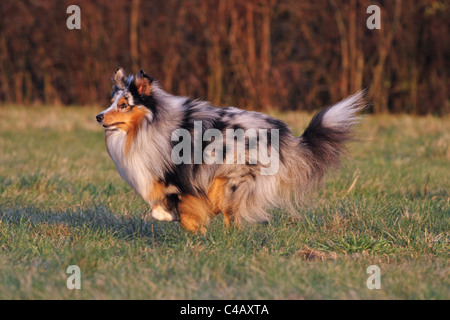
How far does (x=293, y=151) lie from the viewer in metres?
4.73

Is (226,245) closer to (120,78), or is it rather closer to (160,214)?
(160,214)

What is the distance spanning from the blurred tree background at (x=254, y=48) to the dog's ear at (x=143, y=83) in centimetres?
880

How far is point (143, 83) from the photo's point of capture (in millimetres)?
4660

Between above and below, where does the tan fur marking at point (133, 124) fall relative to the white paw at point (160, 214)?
above

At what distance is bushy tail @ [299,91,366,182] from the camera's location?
4.74m

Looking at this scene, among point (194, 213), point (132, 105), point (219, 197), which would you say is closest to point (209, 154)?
point (219, 197)

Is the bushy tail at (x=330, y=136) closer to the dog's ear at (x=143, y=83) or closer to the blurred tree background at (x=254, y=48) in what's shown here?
the dog's ear at (x=143, y=83)

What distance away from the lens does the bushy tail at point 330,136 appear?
4742 mm

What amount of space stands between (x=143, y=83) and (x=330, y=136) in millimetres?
1470

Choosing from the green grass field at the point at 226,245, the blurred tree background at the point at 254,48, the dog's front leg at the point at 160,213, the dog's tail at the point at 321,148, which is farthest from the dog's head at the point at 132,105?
the blurred tree background at the point at 254,48

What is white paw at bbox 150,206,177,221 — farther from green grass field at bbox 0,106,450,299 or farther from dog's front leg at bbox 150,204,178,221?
green grass field at bbox 0,106,450,299

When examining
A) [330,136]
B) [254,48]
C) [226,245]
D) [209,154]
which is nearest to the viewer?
[226,245]

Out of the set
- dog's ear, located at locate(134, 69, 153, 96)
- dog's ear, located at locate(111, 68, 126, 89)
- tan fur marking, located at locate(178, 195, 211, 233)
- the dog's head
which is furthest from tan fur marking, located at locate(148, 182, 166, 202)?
dog's ear, located at locate(111, 68, 126, 89)

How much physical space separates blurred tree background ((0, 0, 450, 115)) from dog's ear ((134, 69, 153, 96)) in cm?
880
